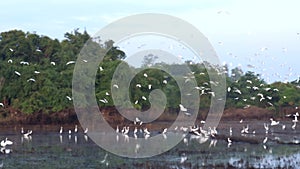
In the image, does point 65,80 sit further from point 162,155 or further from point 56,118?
point 162,155

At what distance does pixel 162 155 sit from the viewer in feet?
75.5

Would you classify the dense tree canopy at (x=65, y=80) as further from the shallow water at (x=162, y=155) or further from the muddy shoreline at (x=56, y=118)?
the shallow water at (x=162, y=155)

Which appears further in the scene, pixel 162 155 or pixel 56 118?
pixel 56 118

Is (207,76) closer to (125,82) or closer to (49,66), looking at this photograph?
(125,82)

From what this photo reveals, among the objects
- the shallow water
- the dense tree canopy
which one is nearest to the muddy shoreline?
the dense tree canopy

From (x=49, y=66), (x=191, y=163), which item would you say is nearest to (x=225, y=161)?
(x=191, y=163)

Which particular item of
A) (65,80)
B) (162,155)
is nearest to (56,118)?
(65,80)

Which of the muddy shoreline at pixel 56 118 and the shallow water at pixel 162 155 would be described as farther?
the muddy shoreline at pixel 56 118

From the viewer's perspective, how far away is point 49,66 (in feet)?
136

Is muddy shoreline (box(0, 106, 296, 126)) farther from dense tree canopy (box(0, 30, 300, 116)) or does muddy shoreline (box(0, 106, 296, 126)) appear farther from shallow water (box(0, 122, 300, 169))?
shallow water (box(0, 122, 300, 169))

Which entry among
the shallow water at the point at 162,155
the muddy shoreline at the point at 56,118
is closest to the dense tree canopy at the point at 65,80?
the muddy shoreline at the point at 56,118

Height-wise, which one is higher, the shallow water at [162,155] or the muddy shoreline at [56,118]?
the muddy shoreline at [56,118]

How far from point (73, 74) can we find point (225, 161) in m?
→ 20.7

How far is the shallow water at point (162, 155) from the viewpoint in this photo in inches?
798
